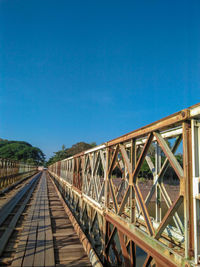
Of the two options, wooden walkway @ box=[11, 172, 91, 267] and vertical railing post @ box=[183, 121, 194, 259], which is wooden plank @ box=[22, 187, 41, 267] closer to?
wooden walkway @ box=[11, 172, 91, 267]

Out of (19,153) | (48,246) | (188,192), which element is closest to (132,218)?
(188,192)

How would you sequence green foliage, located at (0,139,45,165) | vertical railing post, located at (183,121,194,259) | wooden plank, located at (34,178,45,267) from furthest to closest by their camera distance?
green foliage, located at (0,139,45,165), wooden plank, located at (34,178,45,267), vertical railing post, located at (183,121,194,259)

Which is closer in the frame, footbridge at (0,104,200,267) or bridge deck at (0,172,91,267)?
footbridge at (0,104,200,267)

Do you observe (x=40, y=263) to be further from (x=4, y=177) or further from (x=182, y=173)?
(x=4, y=177)

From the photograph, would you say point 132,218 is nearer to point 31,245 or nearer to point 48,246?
point 48,246

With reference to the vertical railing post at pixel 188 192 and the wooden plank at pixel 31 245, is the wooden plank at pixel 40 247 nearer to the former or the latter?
the wooden plank at pixel 31 245

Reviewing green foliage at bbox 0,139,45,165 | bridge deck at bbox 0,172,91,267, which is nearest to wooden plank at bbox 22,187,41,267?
bridge deck at bbox 0,172,91,267

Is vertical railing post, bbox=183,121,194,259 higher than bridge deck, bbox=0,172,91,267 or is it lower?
higher

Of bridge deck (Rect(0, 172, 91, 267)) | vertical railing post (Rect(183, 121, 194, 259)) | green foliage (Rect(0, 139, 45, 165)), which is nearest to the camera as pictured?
vertical railing post (Rect(183, 121, 194, 259))

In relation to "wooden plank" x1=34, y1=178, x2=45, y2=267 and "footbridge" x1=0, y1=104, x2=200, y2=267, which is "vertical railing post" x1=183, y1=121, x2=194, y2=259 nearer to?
"footbridge" x1=0, y1=104, x2=200, y2=267

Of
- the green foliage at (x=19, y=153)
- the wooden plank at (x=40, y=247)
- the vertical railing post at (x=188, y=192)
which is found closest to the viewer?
the vertical railing post at (x=188, y=192)

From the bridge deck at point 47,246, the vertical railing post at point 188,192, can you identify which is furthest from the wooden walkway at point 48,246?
the vertical railing post at point 188,192

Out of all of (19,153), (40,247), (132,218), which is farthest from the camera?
(19,153)

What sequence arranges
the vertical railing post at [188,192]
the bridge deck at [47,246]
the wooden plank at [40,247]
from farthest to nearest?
the bridge deck at [47,246]
the wooden plank at [40,247]
the vertical railing post at [188,192]
